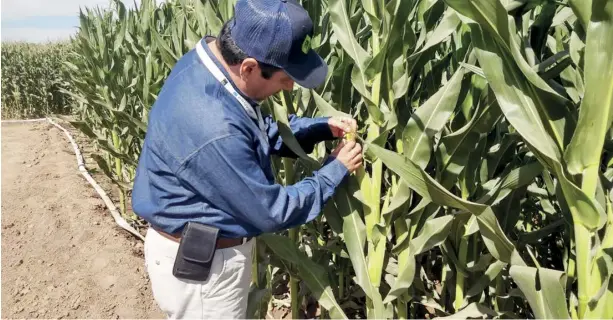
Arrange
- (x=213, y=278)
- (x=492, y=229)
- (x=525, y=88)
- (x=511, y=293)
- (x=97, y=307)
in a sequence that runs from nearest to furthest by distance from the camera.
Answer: (x=525, y=88), (x=492, y=229), (x=213, y=278), (x=511, y=293), (x=97, y=307)

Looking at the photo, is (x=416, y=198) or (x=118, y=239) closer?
(x=416, y=198)

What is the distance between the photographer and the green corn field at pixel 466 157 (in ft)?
4.51

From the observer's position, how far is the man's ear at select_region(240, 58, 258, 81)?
1720 mm

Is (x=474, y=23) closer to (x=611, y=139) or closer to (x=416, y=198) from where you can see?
(x=611, y=139)

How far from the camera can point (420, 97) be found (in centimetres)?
272

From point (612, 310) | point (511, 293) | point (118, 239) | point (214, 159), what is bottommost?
point (118, 239)

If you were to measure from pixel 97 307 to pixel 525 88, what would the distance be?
355 centimetres

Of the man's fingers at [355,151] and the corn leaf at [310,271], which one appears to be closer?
the man's fingers at [355,151]

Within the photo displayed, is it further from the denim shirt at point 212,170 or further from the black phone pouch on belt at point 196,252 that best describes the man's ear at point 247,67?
the black phone pouch on belt at point 196,252

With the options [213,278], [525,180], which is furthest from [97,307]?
[525,180]

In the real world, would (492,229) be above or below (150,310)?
above

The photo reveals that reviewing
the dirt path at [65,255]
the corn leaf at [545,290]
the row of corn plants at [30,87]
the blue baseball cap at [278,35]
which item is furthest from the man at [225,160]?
the row of corn plants at [30,87]


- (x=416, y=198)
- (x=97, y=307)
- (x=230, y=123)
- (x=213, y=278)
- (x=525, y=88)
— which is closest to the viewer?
(x=525, y=88)

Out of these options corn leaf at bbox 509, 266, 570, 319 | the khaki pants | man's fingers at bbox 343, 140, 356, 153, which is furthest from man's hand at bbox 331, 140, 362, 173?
corn leaf at bbox 509, 266, 570, 319
